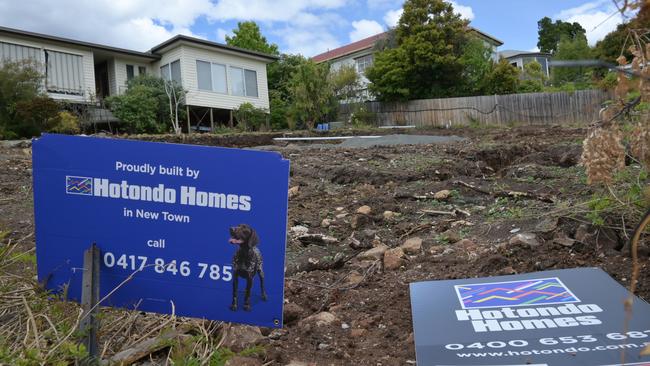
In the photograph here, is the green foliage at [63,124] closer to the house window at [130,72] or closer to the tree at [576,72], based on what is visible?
the house window at [130,72]

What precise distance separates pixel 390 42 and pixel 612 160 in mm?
31141

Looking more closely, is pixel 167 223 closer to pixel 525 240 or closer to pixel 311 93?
pixel 525 240

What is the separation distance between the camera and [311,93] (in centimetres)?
2461

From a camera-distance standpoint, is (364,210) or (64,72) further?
(64,72)

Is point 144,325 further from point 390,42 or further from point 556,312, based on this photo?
point 390,42

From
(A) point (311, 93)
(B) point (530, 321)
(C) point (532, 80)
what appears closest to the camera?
(B) point (530, 321)

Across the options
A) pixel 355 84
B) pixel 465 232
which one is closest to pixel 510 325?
pixel 465 232

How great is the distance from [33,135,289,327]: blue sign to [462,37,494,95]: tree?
85.1ft

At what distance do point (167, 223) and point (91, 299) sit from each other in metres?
0.38

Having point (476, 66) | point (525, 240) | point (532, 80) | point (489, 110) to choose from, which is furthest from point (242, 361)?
point (532, 80)

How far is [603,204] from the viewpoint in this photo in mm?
3078

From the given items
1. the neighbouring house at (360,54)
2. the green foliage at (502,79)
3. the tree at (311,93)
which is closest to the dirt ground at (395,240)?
the tree at (311,93)

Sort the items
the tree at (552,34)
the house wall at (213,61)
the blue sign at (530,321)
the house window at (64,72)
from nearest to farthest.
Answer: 1. the blue sign at (530,321)
2. the house window at (64,72)
3. the house wall at (213,61)
4. the tree at (552,34)

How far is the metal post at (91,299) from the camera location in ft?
5.92
